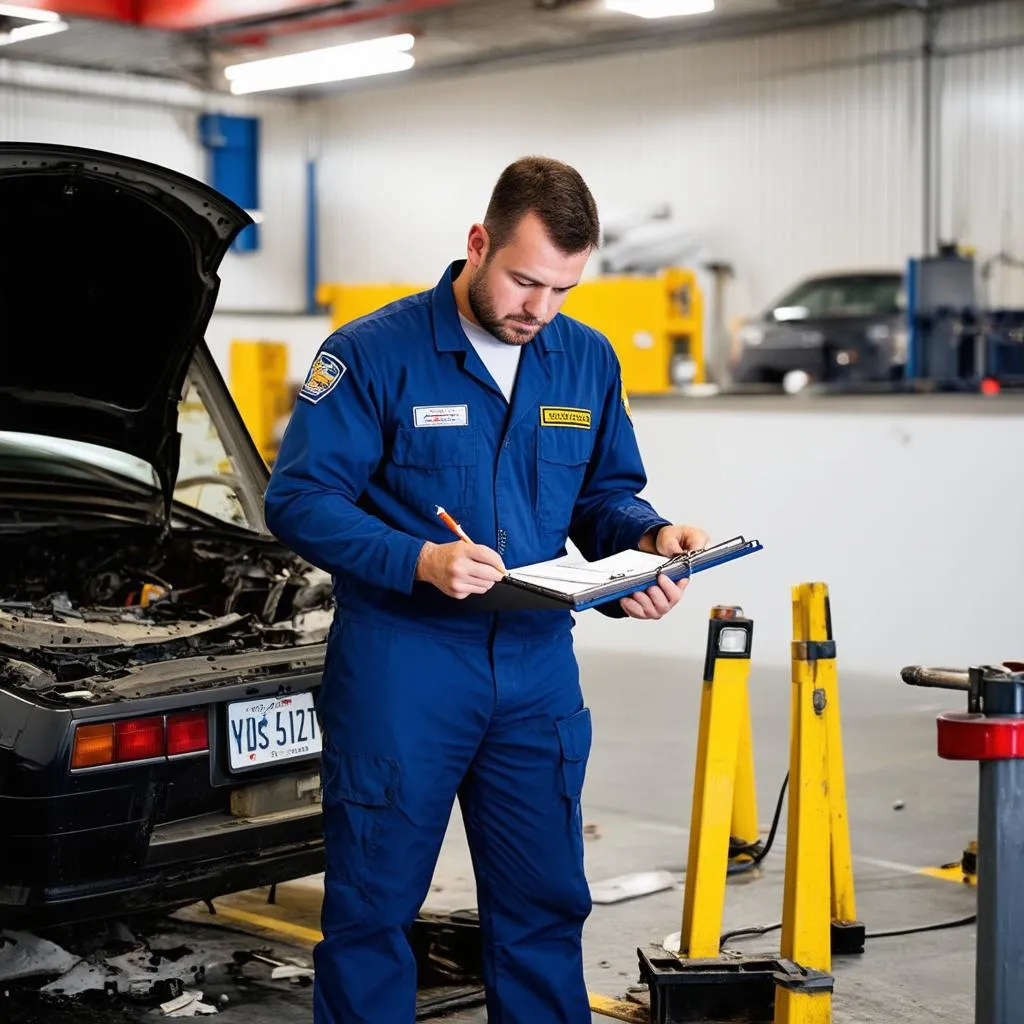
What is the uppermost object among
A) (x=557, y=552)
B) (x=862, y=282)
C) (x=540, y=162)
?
(x=862, y=282)

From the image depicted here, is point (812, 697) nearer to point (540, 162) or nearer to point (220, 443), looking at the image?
point (540, 162)

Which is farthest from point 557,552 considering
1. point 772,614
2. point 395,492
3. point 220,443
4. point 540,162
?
point 772,614

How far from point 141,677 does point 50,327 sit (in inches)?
45.1

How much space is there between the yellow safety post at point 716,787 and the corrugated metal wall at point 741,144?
1293 centimetres

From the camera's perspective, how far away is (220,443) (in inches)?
173

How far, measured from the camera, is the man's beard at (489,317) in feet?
8.79

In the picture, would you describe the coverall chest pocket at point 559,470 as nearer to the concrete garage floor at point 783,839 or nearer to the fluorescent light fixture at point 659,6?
the concrete garage floor at point 783,839

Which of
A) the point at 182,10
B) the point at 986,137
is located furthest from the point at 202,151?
the point at 986,137

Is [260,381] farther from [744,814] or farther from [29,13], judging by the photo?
[744,814]

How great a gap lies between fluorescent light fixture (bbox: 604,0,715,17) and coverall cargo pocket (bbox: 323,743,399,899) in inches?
426

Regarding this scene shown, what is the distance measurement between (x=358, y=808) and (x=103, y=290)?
1859 mm

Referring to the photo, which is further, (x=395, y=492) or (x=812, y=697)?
(x=812, y=697)

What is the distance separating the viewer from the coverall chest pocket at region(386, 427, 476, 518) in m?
2.69

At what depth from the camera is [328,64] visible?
1539cm
